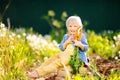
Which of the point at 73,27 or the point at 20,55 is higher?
the point at 73,27

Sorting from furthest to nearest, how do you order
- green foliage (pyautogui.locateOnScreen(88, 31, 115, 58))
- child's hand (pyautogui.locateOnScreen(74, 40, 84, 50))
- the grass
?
green foliage (pyautogui.locateOnScreen(88, 31, 115, 58))
child's hand (pyautogui.locateOnScreen(74, 40, 84, 50))
the grass

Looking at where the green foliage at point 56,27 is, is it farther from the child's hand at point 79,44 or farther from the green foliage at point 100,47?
the child's hand at point 79,44

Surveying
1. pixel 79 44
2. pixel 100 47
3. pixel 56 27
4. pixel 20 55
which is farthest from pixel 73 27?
pixel 56 27

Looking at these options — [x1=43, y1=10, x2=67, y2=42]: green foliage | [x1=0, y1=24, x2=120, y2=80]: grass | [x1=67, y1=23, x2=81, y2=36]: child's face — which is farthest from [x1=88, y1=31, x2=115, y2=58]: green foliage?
[x1=67, y1=23, x2=81, y2=36]: child's face

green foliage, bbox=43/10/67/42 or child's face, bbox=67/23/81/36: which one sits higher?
green foliage, bbox=43/10/67/42

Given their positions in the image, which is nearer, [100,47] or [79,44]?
[79,44]

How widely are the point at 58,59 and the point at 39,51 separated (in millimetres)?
2258

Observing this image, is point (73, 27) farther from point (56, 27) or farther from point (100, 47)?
point (56, 27)

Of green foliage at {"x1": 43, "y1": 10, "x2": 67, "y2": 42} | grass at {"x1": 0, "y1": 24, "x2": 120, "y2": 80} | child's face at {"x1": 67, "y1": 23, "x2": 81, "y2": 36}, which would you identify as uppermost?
green foliage at {"x1": 43, "y1": 10, "x2": 67, "y2": 42}

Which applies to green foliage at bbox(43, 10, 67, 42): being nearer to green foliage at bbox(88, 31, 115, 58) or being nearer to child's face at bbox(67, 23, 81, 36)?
green foliage at bbox(88, 31, 115, 58)

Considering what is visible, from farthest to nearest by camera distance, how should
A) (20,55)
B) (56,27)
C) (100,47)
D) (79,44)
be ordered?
(56,27) → (100,47) → (20,55) → (79,44)

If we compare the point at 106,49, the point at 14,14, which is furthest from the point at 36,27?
the point at 106,49

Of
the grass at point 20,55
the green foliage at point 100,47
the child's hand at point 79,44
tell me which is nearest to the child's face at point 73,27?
the child's hand at point 79,44

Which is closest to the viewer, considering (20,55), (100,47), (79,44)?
(79,44)
